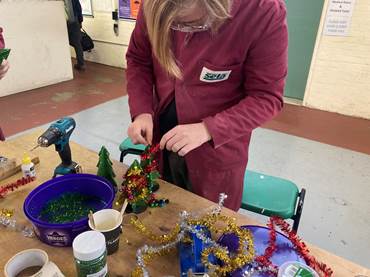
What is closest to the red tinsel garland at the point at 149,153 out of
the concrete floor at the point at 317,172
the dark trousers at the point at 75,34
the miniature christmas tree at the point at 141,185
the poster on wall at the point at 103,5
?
the miniature christmas tree at the point at 141,185

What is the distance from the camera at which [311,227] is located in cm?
179

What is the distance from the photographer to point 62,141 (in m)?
0.91

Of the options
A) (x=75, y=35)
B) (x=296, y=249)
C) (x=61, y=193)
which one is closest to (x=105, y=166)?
(x=61, y=193)

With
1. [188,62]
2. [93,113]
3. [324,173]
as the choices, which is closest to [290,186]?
[188,62]

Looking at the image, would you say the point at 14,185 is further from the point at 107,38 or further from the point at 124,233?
the point at 107,38

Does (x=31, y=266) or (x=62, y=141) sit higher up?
(x=62, y=141)

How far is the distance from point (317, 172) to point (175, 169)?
5.06 feet

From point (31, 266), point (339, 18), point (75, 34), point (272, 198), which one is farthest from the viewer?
point (75, 34)

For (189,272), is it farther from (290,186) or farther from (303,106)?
(303,106)

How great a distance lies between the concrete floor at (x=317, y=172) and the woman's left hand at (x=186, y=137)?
118 centimetres

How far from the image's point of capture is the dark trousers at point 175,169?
1.06m

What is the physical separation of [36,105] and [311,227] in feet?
9.01

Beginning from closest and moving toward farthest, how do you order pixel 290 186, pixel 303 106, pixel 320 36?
pixel 290 186
pixel 320 36
pixel 303 106

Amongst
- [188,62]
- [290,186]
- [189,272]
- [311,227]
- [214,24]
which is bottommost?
[311,227]
